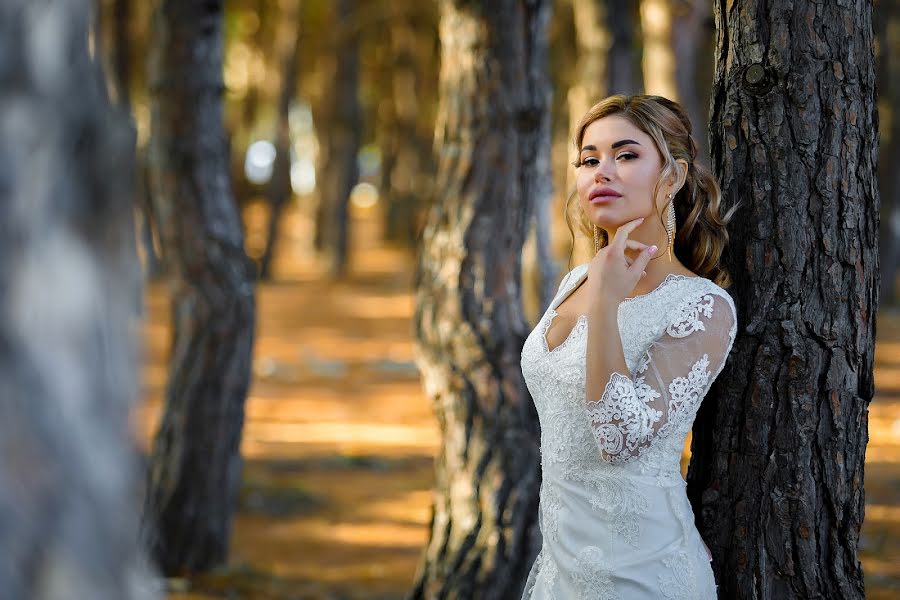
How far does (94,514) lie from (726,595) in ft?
7.96

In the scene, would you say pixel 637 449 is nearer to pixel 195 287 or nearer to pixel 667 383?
pixel 667 383

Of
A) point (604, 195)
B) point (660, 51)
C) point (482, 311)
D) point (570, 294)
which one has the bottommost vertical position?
point (482, 311)

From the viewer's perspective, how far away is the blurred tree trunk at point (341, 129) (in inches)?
966

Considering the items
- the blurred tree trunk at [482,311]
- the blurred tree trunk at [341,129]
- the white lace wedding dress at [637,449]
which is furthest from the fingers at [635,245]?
the blurred tree trunk at [341,129]

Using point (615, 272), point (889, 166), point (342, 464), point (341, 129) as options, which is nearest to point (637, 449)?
point (615, 272)

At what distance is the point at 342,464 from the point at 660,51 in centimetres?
481

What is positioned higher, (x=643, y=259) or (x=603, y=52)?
(x=603, y=52)

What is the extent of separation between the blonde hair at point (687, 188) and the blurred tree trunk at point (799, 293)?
9 centimetres

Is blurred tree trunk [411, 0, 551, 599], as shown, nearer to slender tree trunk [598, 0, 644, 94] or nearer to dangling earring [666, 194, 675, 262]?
dangling earring [666, 194, 675, 262]

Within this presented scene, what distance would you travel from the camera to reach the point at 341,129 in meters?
24.7

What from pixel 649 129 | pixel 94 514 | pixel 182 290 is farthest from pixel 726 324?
pixel 182 290

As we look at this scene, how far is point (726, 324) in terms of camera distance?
271 centimetres

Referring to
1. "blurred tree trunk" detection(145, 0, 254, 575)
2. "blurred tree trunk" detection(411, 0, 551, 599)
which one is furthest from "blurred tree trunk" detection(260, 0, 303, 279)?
"blurred tree trunk" detection(411, 0, 551, 599)

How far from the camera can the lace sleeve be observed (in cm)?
257
